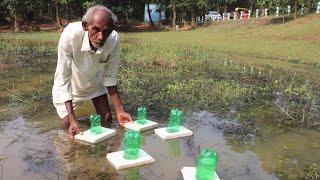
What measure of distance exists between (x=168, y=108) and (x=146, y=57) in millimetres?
5518

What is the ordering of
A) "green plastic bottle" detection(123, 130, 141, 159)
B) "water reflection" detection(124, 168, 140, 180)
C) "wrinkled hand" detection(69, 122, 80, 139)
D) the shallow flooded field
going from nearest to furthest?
"water reflection" detection(124, 168, 140, 180), "green plastic bottle" detection(123, 130, 141, 159), the shallow flooded field, "wrinkled hand" detection(69, 122, 80, 139)

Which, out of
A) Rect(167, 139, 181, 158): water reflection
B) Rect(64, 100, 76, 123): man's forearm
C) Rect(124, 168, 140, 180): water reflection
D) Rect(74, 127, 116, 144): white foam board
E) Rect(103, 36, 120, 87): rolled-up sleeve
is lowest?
Rect(167, 139, 181, 158): water reflection

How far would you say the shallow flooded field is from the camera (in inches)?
162

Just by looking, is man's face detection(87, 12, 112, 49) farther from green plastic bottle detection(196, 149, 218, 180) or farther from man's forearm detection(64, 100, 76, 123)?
green plastic bottle detection(196, 149, 218, 180)

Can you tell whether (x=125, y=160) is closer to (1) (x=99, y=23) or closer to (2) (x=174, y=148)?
(2) (x=174, y=148)

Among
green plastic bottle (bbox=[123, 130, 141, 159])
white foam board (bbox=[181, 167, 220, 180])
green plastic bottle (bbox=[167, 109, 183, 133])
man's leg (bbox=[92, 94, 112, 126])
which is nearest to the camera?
white foam board (bbox=[181, 167, 220, 180])

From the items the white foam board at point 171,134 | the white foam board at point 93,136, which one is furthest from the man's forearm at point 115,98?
the white foam board at point 171,134

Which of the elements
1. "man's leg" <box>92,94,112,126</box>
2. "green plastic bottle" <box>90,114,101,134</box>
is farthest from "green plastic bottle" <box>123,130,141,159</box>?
"man's leg" <box>92,94,112,126</box>

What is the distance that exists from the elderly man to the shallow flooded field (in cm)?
36

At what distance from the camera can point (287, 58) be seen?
1358 cm

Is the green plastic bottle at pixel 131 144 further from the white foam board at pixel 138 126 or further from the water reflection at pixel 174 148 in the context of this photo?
the white foam board at pixel 138 126

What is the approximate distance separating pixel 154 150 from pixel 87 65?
135 centimetres

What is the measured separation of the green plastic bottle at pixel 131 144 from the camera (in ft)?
13.0

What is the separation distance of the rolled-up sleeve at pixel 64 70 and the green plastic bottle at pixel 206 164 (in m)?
1.89
